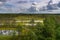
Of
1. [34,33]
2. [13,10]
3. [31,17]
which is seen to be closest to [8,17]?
[13,10]

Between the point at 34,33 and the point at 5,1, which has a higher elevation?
the point at 5,1

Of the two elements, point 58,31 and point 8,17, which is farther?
point 8,17

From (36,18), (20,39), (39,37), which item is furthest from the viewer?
(36,18)

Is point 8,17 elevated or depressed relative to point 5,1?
depressed

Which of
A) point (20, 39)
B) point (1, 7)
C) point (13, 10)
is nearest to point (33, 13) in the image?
point (13, 10)

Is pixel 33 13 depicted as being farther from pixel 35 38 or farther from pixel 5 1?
pixel 35 38

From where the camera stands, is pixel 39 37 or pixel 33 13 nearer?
pixel 39 37

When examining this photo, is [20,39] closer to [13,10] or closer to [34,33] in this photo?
[34,33]

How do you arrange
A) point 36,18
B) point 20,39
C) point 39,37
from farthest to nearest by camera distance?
1. point 36,18
2. point 20,39
3. point 39,37
